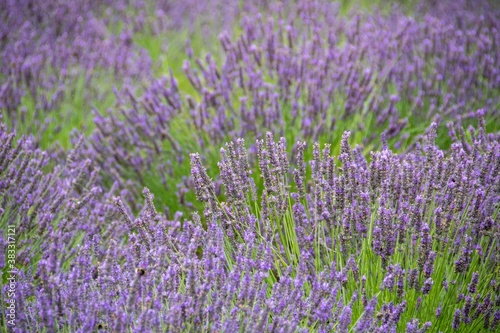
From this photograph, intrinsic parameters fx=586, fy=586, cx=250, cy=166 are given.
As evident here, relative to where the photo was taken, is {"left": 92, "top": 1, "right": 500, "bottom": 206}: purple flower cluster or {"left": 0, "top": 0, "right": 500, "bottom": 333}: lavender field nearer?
{"left": 0, "top": 0, "right": 500, "bottom": 333}: lavender field

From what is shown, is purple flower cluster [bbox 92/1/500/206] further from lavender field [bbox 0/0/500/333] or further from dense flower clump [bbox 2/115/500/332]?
dense flower clump [bbox 2/115/500/332]

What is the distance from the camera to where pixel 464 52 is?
3.89 metres

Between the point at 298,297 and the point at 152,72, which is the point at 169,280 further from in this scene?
the point at 152,72

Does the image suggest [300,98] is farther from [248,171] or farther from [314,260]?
[314,260]

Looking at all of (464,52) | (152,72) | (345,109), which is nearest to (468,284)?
(345,109)

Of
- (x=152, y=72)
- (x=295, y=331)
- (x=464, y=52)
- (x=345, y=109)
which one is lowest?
(x=295, y=331)

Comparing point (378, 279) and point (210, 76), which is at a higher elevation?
point (210, 76)

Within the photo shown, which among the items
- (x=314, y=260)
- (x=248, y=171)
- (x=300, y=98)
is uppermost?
(x=300, y=98)

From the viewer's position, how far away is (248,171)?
223cm

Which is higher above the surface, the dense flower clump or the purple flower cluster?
the purple flower cluster

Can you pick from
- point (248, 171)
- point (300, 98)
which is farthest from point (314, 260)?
point (300, 98)

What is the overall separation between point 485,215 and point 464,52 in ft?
6.97

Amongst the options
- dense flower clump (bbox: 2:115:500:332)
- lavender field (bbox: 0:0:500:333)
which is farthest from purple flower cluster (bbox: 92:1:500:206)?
dense flower clump (bbox: 2:115:500:332)

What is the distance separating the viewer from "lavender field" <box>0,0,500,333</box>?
71.9 inches
